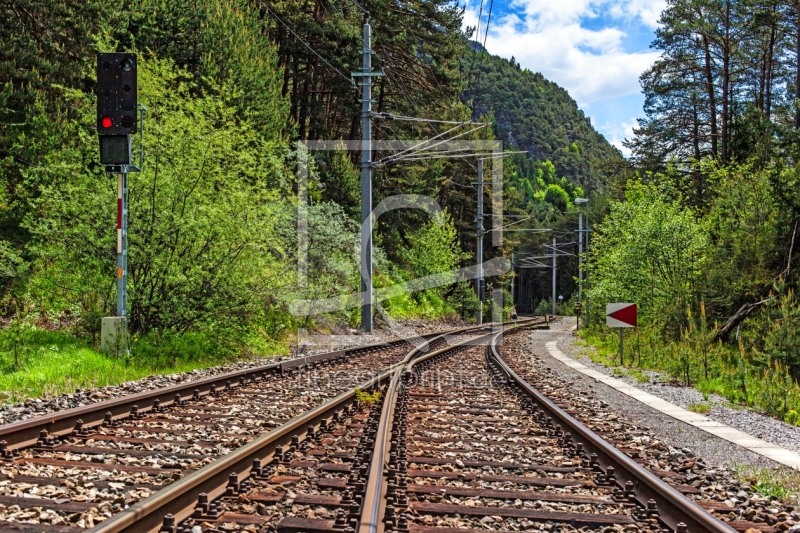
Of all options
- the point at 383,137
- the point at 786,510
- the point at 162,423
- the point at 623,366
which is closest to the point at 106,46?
the point at 162,423

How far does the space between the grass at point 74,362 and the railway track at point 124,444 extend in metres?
1.92

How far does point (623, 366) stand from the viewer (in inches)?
648

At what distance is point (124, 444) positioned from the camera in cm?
638

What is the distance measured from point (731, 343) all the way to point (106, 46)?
1659 centimetres

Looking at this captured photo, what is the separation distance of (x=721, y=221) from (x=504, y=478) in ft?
57.8

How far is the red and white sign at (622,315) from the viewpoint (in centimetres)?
1574

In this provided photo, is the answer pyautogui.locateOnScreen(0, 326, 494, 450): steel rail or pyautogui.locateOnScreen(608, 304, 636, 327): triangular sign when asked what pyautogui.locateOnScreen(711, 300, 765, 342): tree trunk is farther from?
pyautogui.locateOnScreen(0, 326, 494, 450): steel rail

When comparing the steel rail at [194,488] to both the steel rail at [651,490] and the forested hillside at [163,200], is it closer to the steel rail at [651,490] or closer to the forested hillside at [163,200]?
the steel rail at [651,490]

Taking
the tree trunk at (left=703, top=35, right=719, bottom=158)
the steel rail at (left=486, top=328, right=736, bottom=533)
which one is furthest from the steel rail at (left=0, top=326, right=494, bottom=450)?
the tree trunk at (left=703, top=35, right=719, bottom=158)

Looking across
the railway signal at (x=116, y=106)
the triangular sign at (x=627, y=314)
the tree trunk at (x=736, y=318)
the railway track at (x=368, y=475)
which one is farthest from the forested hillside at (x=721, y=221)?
the railway signal at (x=116, y=106)

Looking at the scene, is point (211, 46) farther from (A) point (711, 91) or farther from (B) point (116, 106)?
(A) point (711, 91)

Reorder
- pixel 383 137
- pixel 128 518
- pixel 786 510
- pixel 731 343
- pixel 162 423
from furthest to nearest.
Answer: pixel 383 137 < pixel 731 343 < pixel 162 423 < pixel 786 510 < pixel 128 518

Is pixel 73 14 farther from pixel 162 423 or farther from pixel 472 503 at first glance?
pixel 472 503

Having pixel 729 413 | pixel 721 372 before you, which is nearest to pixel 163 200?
pixel 729 413
